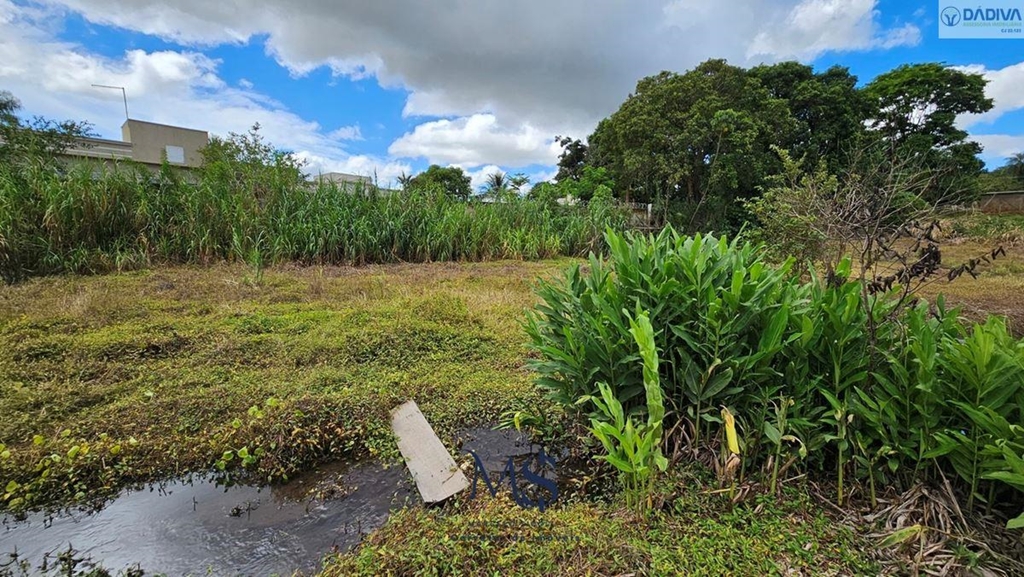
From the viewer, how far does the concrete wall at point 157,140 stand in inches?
806

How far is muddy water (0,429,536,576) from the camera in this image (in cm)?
142

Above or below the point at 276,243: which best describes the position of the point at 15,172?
above

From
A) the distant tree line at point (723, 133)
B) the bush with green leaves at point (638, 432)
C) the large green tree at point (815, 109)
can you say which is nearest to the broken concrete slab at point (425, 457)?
the bush with green leaves at point (638, 432)

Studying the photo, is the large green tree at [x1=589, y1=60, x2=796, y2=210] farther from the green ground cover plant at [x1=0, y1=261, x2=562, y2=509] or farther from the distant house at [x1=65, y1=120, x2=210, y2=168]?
the distant house at [x1=65, y1=120, x2=210, y2=168]

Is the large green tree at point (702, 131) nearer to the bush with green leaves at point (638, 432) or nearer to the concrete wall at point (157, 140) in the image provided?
the bush with green leaves at point (638, 432)

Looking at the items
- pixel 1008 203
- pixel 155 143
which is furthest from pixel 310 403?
pixel 1008 203

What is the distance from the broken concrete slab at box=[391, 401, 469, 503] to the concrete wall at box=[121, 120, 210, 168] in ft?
76.2

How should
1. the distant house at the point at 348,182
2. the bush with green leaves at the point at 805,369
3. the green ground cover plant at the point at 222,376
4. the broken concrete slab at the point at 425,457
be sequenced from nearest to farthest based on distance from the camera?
the bush with green leaves at the point at 805,369 < the broken concrete slab at the point at 425,457 < the green ground cover plant at the point at 222,376 < the distant house at the point at 348,182

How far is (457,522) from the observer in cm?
134

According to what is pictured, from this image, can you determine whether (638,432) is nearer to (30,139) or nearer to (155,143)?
(30,139)

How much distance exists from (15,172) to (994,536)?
895 cm

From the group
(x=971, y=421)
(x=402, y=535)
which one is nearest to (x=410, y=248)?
(x=402, y=535)

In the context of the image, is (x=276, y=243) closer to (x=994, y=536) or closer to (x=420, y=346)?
Result: (x=420, y=346)

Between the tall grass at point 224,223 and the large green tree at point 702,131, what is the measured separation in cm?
578
